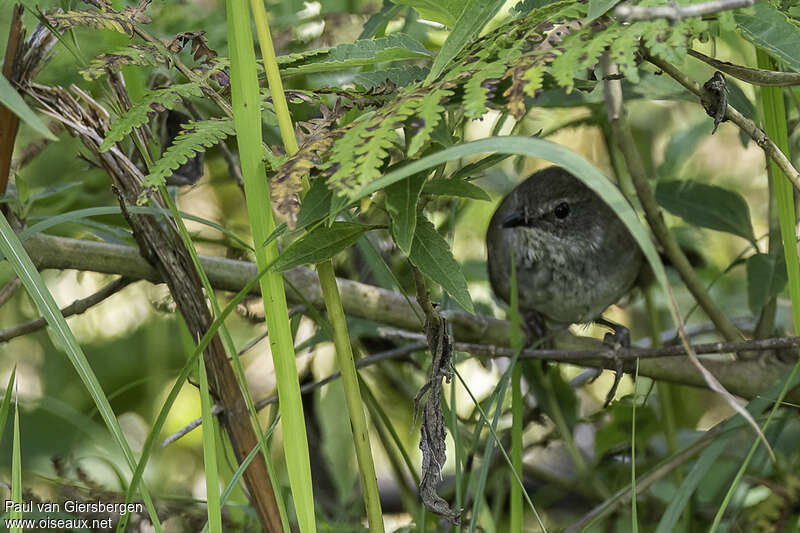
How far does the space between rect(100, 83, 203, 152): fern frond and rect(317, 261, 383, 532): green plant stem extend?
1.03 feet

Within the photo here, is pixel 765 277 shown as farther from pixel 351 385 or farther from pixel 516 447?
pixel 351 385

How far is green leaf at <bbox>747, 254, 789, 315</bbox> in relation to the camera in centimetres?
191

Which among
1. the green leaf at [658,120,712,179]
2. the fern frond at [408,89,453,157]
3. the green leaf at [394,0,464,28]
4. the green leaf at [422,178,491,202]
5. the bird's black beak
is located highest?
the green leaf at [658,120,712,179]

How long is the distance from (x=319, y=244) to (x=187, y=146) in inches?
8.6

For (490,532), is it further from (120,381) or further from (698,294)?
(120,381)

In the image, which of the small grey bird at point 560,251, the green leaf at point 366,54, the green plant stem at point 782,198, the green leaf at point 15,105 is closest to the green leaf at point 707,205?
the small grey bird at point 560,251

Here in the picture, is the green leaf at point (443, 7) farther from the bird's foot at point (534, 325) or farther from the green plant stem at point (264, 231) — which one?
the bird's foot at point (534, 325)

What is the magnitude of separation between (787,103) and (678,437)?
96 centimetres

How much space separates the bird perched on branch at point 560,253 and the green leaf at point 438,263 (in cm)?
169

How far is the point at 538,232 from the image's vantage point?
2.82m

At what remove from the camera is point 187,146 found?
3.40 ft

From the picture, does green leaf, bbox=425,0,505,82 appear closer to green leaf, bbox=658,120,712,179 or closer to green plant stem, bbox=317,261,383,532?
green plant stem, bbox=317,261,383,532

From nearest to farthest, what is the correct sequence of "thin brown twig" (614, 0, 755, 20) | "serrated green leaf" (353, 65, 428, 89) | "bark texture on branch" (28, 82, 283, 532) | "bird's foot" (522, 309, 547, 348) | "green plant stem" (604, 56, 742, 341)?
1. "thin brown twig" (614, 0, 755, 20)
2. "serrated green leaf" (353, 65, 428, 89)
3. "bark texture on branch" (28, 82, 283, 532)
4. "green plant stem" (604, 56, 742, 341)
5. "bird's foot" (522, 309, 547, 348)

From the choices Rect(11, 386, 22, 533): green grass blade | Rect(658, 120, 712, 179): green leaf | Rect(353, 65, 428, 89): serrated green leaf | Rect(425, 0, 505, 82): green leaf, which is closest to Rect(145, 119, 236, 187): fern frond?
Rect(353, 65, 428, 89): serrated green leaf
